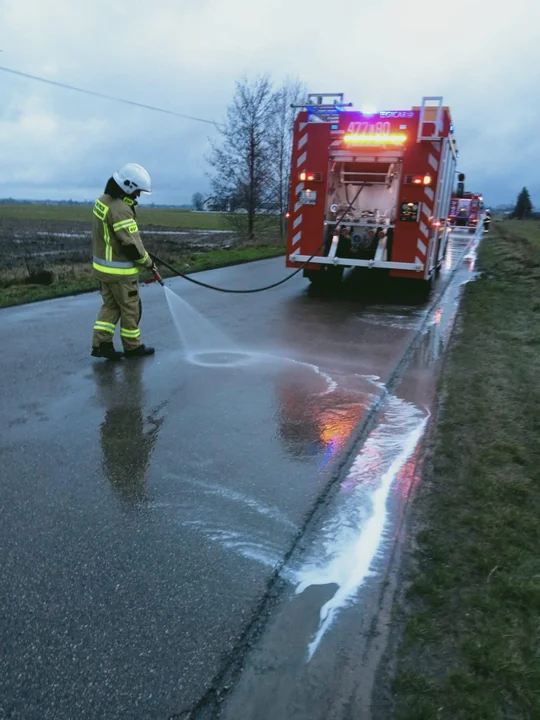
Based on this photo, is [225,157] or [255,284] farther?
[225,157]

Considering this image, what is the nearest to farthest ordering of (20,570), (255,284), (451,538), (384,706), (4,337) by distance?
(384,706) → (20,570) → (451,538) → (4,337) → (255,284)

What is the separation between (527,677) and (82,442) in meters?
3.07

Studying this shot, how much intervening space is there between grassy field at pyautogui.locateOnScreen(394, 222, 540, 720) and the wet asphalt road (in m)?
0.68

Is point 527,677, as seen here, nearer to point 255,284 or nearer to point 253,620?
point 253,620

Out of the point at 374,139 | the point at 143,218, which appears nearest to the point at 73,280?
the point at 374,139

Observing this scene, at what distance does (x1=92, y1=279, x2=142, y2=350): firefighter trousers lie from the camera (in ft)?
19.6

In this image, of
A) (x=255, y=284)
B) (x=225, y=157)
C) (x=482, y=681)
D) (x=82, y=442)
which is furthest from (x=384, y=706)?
(x=225, y=157)

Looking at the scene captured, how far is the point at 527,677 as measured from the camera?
2.02 meters

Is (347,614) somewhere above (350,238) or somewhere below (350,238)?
below

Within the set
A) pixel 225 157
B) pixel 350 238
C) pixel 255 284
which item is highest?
pixel 225 157

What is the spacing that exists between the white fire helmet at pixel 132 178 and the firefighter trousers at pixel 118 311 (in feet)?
3.13

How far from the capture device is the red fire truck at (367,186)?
9523mm

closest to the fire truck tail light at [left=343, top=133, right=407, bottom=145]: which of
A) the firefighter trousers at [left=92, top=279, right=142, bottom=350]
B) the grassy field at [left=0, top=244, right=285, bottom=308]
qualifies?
the grassy field at [left=0, top=244, right=285, bottom=308]

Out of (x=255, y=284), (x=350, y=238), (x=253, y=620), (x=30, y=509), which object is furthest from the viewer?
(x=255, y=284)
